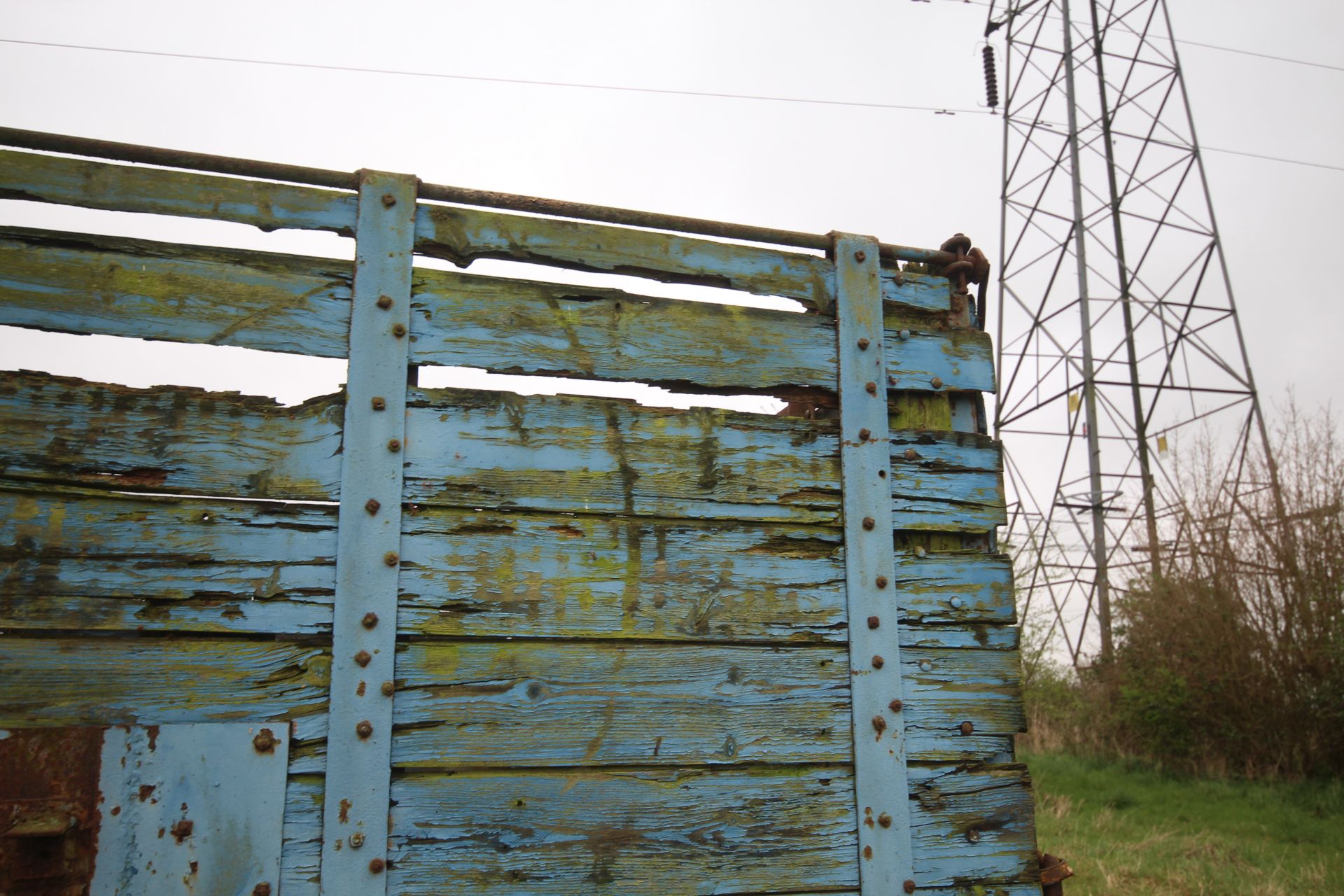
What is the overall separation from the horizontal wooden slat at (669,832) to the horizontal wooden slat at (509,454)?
60cm

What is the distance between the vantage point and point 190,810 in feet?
5.94

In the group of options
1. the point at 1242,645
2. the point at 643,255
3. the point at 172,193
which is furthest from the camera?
the point at 1242,645

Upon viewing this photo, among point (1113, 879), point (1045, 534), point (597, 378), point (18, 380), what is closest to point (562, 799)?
point (597, 378)

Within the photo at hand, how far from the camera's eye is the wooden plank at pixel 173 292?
1.95 meters

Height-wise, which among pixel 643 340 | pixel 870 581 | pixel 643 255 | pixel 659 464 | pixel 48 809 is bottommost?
pixel 48 809

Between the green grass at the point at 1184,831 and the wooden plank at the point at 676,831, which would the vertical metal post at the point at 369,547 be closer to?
the wooden plank at the point at 676,831

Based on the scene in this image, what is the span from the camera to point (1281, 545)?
39.1 ft

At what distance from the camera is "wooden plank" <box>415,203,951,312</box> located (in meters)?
2.24

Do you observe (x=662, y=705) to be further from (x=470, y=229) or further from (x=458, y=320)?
(x=470, y=229)

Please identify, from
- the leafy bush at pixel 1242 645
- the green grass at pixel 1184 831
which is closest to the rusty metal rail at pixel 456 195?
the green grass at pixel 1184 831

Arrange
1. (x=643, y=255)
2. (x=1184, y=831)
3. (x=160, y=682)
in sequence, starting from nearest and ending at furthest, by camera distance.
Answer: (x=160, y=682)
(x=643, y=255)
(x=1184, y=831)

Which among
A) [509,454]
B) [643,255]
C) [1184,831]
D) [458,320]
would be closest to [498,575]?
[509,454]

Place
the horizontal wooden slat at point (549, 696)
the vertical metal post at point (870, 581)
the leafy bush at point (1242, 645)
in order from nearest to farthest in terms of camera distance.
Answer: the horizontal wooden slat at point (549, 696)
the vertical metal post at point (870, 581)
the leafy bush at point (1242, 645)

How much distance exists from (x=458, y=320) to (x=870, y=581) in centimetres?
118
